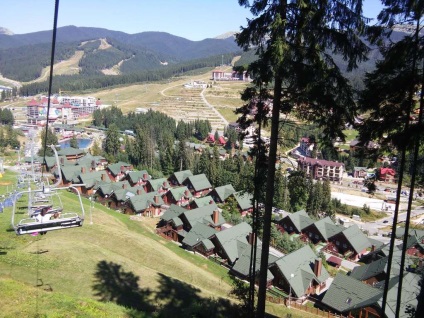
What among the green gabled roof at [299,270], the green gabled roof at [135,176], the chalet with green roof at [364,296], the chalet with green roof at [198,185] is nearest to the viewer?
the chalet with green roof at [364,296]

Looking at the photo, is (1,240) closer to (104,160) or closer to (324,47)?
(324,47)

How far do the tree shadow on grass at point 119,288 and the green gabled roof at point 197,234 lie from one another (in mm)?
14574

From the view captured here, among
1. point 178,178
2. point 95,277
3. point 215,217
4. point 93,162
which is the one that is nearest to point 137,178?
point 178,178

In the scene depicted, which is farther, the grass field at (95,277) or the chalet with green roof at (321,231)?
the chalet with green roof at (321,231)

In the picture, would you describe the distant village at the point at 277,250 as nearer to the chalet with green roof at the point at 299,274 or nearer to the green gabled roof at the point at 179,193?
the chalet with green roof at the point at 299,274

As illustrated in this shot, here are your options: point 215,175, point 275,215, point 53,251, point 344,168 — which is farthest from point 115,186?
point 344,168

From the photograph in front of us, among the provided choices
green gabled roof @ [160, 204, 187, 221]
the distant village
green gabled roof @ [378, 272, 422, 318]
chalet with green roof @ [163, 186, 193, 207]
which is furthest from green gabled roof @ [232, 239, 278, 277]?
chalet with green roof @ [163, 186, 193, 207]

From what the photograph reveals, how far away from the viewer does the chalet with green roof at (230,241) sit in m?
37.0

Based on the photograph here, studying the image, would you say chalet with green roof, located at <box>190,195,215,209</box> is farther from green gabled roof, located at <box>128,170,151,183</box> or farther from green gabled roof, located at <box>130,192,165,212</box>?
green gabled roof, located at <box>128,170,151,183</box>

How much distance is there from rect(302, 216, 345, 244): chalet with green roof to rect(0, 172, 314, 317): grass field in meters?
17.2

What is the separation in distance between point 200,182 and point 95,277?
139ft

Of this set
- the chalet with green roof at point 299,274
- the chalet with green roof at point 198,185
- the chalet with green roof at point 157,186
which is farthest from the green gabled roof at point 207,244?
the chalet with green roof at point 198,185

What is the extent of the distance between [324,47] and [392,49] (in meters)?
2.83

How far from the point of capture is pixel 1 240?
89.6 feet
